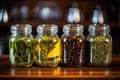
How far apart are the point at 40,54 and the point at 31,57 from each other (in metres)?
0.04

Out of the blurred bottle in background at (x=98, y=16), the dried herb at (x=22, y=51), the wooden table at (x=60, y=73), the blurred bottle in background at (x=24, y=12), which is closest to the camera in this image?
the wooden table at (x=60, y=73)

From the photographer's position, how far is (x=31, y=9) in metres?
2.86

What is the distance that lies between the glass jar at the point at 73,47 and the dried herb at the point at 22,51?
0.44 feet

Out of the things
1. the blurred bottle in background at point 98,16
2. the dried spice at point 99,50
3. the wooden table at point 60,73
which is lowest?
the wooden table at point 60,73

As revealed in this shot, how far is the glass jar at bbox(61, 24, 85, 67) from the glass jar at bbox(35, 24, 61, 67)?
0.03 metres

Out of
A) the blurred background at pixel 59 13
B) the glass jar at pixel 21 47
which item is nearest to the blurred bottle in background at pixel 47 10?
the blurred background at pixel 59 13

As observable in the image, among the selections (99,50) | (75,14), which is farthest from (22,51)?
(75,14)

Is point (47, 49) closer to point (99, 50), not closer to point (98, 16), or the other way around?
point (99, 50)

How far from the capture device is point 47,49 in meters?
1.15

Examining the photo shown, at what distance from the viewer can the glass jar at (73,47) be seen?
1159 mm

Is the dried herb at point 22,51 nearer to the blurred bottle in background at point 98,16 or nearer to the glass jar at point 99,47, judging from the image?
the glass jar at point 99,47

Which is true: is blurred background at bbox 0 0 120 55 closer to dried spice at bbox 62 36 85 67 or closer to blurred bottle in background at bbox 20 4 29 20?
blurred bottle in background at bbox 20 4 29 20

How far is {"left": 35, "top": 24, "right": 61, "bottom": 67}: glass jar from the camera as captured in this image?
1.15m

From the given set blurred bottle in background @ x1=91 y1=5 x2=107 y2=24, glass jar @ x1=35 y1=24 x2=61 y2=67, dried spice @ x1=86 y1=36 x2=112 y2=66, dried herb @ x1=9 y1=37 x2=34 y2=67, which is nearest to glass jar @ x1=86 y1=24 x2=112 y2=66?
dried spice @ x1=86 y1=36 x2=112 y2=66
